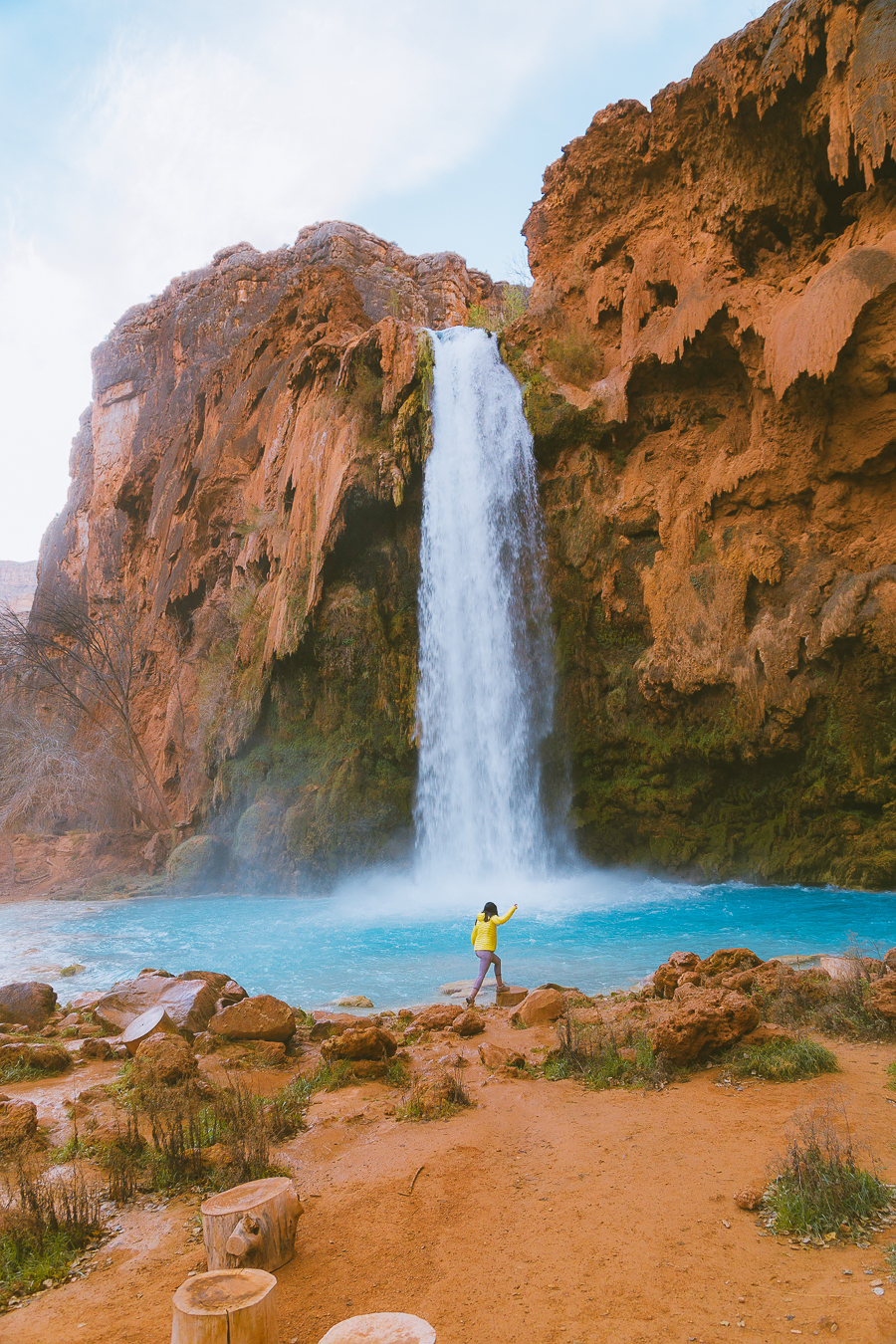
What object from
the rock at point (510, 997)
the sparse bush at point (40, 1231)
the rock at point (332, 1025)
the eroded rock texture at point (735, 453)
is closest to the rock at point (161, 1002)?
the rock at point (332, 1025)

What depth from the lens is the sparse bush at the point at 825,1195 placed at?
3016 millimetres

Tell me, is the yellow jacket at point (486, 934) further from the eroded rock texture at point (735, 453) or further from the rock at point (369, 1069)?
the eroded rock texture at point (735, 453)

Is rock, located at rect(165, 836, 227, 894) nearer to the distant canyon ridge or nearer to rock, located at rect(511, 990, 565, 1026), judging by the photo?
the distant canyon ridge

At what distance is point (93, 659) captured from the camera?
27000mm

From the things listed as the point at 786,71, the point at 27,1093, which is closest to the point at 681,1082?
the point at 27,1093

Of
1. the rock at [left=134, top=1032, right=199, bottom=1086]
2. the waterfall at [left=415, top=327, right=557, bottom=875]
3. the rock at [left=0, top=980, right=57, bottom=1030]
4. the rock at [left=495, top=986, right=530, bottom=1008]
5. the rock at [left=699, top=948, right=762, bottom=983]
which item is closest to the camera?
the rock at [left=134, top=1032, right=199, bottom=1086]

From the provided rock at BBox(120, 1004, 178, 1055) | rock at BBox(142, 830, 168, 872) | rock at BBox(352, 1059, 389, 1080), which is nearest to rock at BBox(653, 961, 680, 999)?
rock at BBox(352, 1059, 389, 1080)

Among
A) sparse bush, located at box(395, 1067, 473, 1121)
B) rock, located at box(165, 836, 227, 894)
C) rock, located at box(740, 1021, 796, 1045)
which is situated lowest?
rock, located at box(165, 836, 227, 894)

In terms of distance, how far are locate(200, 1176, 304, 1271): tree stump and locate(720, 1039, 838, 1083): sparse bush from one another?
3.05m

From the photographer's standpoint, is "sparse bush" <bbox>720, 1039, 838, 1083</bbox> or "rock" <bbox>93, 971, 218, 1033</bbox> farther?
"rock" <bbox>93, 971, 218, 1033</bbox>

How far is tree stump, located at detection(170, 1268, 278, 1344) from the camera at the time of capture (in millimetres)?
2201

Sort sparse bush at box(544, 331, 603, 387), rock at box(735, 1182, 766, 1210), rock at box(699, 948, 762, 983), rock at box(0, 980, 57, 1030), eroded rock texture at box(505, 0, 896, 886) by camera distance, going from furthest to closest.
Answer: sparse bush at box(544, 331, 603, 387), eroded rock texture at box(505, 0, 896, 886), rock at box(0, 980, 57, 1030), rock at box(699, 948, 762, 983), rock at box(735, 1182, 766, 1210)

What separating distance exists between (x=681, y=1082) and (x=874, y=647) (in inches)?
414

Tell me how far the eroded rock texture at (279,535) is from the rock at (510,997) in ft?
38.2
